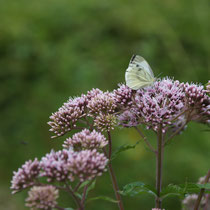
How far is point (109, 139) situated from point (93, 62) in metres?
3.35

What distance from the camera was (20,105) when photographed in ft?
17.8

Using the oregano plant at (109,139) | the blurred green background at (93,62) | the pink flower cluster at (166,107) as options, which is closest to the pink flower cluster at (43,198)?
the oregano plant at (109,139)

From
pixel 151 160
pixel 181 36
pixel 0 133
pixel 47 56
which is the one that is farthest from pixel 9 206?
pixel 181 36

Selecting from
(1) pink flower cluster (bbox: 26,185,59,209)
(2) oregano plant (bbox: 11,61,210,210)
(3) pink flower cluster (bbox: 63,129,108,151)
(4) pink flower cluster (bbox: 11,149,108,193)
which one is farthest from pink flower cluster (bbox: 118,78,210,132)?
(1) pink flower cluster (bbox: 26,185,59,209)

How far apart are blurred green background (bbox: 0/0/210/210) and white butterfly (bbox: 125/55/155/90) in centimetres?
207

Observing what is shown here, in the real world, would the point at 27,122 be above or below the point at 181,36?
below

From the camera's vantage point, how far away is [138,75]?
279cm

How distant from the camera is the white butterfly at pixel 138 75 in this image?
2682 mm

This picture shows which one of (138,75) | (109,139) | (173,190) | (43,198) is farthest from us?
(138,75)

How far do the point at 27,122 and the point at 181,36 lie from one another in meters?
3.22

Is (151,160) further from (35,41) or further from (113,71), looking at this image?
(35,41)

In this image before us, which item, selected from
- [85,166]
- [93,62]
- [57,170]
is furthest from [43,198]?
[93,62]

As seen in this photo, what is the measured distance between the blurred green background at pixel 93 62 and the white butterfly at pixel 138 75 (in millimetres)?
2071

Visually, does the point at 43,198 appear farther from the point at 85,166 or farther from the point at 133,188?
the point at 133,188
